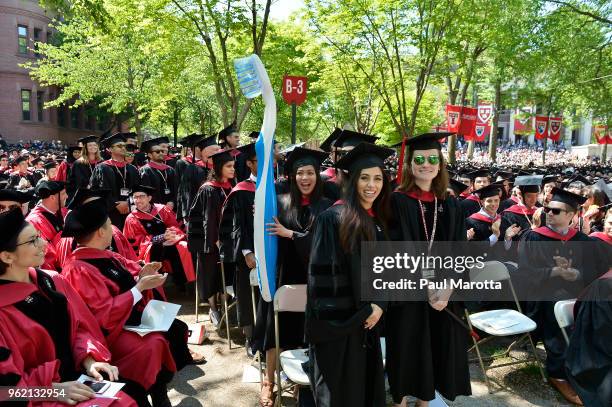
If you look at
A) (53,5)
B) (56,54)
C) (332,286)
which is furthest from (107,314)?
(56,54)

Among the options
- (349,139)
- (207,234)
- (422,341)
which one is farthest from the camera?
(207,234)

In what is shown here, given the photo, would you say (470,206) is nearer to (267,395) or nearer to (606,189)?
(606,189)

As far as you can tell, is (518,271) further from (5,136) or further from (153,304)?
(5,136)

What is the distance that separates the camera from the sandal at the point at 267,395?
3596 mm

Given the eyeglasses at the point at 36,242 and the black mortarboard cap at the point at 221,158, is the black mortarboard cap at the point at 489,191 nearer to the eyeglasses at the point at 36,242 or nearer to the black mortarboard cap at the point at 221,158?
the black mortarboard cap at the point at 221,158

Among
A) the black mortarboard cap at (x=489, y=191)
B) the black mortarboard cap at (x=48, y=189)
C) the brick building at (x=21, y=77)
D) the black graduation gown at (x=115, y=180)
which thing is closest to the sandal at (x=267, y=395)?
the black mortarboard cap at (x=48, y=189)

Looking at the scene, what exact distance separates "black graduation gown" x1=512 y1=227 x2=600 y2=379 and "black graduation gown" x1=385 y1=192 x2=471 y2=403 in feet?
5.22

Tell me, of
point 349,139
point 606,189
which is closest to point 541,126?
point 606,189

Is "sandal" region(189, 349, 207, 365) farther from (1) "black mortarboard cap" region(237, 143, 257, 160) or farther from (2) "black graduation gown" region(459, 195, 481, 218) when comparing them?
(2) "black graduation gown" region(459, 195, 481, 218)

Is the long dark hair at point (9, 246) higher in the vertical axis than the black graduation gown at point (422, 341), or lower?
higher

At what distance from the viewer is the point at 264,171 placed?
324cm

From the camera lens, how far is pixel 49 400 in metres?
2.36

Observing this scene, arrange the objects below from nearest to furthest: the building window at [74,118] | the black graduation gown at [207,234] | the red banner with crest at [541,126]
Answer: the black graduation gown at [207,234], the red banner with crest at [541,126], the building window at [74,118]

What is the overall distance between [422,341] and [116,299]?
213 centimetres
